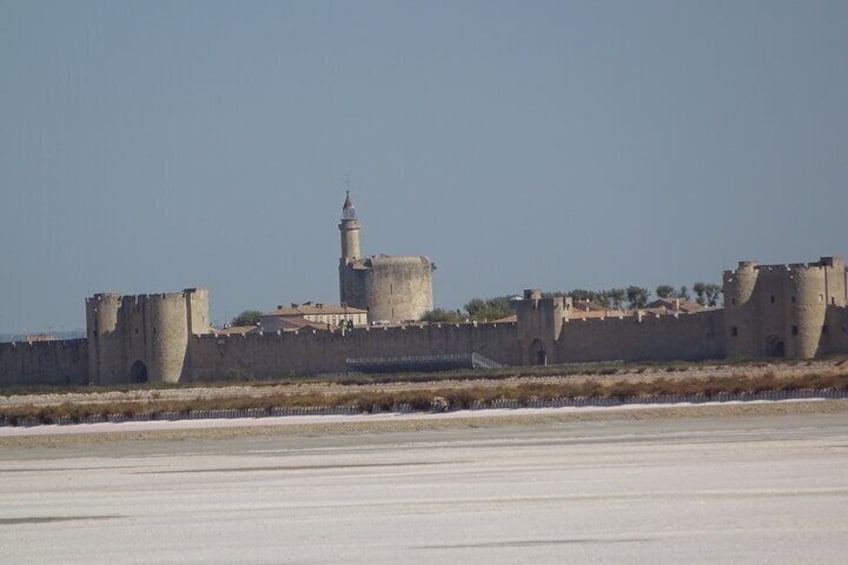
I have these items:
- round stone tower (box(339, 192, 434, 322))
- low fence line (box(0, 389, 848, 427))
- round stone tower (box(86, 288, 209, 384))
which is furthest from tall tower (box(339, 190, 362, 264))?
low fence line (box(0, 389, 848, 427))

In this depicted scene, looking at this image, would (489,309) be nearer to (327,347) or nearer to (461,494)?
(327,347)

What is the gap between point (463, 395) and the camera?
107 ft

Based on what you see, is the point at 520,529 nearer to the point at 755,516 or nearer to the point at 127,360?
the point at 755,516

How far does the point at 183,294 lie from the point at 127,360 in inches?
94.0

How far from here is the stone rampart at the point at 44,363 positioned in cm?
5112

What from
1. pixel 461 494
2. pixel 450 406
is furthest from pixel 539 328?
pixel 461 494

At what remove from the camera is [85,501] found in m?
20.2

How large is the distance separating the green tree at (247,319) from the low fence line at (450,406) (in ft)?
120

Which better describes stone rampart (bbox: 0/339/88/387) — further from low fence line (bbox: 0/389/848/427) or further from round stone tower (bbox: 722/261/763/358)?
round stone tower (bbox: 722/261/763/358)

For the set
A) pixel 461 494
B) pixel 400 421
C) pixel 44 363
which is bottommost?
pixel 461 494

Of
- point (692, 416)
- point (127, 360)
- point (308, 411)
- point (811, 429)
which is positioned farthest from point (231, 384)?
point (811, 429)

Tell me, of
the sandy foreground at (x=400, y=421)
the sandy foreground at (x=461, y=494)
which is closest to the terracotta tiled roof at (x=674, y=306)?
the sandy foreground at (x=400, y=421)

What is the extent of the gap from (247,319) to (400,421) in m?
45.0

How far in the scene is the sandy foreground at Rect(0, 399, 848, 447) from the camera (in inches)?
1095
